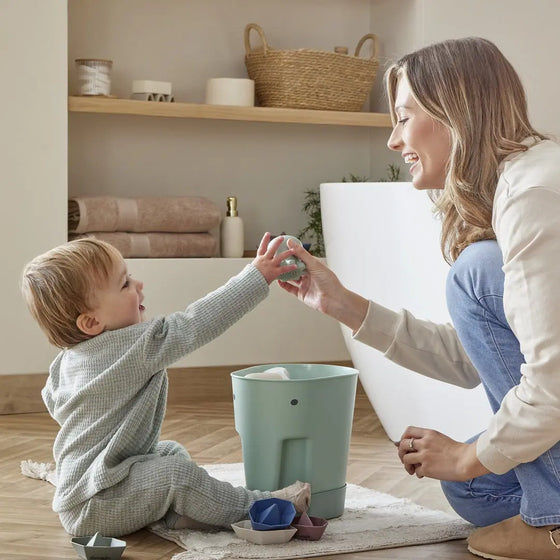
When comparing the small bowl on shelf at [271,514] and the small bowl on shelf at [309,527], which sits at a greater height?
the small bowl on shelf at [271,514]

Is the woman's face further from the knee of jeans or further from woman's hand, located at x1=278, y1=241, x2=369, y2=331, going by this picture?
woman's hand, located at x1=278, y1=241, x2=369, y2=331

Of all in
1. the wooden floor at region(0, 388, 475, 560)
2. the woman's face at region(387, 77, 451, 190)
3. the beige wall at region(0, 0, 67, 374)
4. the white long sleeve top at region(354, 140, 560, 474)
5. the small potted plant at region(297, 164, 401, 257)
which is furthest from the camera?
the small potted plant at region(297, 164, 401, 257)

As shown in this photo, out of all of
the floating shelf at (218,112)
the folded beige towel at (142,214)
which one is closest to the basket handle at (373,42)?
the floating shelf at (218,112)

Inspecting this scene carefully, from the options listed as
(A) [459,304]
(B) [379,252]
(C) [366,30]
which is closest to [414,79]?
(A) [459,304]

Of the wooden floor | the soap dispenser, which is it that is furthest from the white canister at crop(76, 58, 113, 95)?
the wooden floor

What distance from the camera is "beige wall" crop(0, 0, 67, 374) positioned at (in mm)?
3133

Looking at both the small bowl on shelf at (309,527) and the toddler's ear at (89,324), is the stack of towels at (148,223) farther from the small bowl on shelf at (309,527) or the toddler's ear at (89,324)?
the small bowl on shelf at (309,527)

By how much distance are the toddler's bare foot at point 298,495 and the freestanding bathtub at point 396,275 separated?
513mm

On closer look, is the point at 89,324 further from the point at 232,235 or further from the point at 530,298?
the point at 232,235

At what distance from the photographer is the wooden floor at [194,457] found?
1.72 metres

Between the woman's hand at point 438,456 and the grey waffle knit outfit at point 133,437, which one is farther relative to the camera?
the grey waffle knit outfit at point 133,437

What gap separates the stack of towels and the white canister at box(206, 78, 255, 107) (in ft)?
1.20

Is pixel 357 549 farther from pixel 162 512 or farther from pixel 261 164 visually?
pixel 261 164

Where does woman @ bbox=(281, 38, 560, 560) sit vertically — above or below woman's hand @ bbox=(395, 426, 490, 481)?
above
